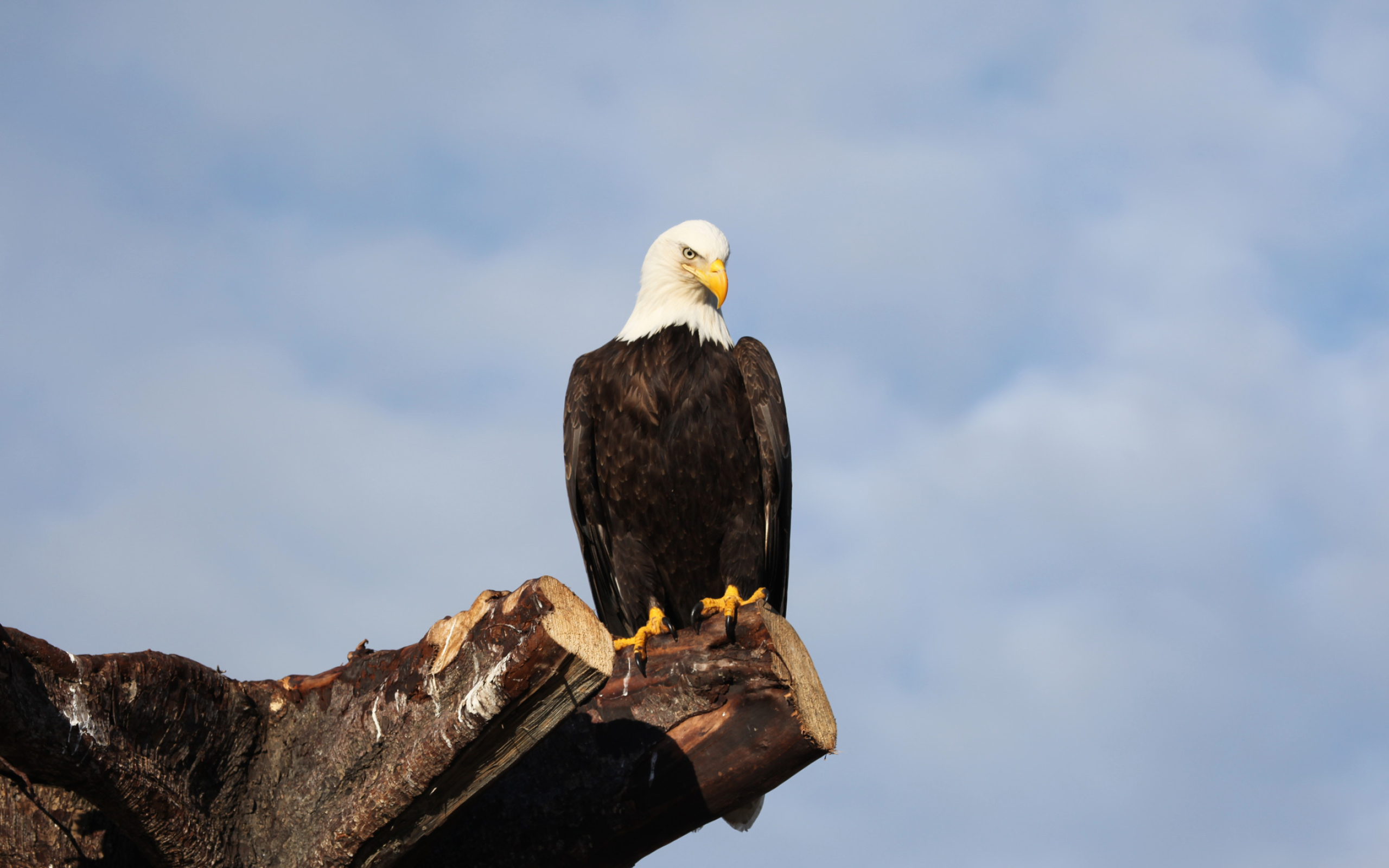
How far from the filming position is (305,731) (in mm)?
3688

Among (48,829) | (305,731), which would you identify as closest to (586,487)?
(305,731)

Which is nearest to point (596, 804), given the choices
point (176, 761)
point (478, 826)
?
point (478, 826)

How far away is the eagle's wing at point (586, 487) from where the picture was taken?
6219mm

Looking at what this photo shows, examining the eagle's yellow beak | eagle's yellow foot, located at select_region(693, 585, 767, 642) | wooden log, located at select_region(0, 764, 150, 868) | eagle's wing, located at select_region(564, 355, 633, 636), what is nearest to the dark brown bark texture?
wooden log, located at select_region(0, 764, 150, 868)

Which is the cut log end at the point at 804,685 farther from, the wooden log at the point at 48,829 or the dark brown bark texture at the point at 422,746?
the wooden log at the point at 48,829

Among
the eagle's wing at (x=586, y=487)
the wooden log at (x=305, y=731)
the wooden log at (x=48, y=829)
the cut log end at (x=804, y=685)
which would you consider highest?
the eagle's wing at (x=586, y=487)

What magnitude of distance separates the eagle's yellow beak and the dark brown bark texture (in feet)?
7.89

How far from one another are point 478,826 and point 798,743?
A: 4.09 feet

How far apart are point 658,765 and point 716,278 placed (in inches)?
120

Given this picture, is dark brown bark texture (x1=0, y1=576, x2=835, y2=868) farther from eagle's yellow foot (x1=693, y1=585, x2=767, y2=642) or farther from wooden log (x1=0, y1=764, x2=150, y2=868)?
eagle's yellow foot (x1=693, y1=585, x2=767, y2=642)

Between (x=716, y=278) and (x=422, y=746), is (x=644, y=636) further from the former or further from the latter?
(x=716, y=278)

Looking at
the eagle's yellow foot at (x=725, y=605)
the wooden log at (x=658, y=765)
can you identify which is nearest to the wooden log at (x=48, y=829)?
the wooden log at (x=658, y=765)

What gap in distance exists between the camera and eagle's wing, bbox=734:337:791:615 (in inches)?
241

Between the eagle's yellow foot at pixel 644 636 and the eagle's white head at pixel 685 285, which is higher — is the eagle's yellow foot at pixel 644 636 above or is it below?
below
